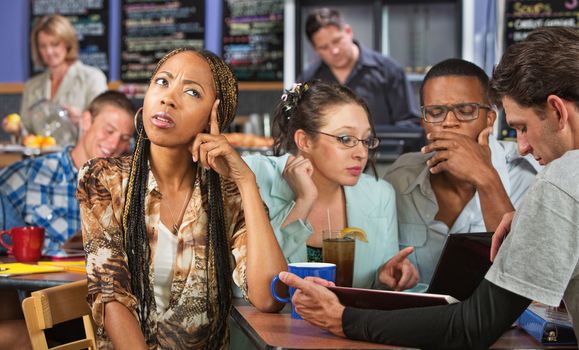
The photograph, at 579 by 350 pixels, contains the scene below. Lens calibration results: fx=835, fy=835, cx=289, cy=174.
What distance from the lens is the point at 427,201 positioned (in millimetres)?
2926

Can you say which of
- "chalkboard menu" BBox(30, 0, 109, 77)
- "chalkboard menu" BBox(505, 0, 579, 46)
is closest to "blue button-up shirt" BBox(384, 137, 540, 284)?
"chalkboard menu" BBox(505, 0, 579, 46)

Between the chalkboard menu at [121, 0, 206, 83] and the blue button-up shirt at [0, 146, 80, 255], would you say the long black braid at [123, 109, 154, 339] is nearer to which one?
the blue button-up shirt at [0, 146, 80, 255]

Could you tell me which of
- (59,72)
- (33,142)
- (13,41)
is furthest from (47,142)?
(13,41)

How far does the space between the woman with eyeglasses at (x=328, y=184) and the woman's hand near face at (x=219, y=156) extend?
17.2 inches

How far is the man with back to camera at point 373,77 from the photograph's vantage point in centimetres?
586

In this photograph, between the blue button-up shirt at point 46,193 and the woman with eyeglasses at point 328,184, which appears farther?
the blue button-up shirt at point 46,193

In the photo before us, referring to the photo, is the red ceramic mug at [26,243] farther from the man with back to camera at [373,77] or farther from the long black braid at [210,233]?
the man with back to camera at [373,77]

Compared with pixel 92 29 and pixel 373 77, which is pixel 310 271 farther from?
pixel 92 29

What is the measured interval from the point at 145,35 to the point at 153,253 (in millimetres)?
5563

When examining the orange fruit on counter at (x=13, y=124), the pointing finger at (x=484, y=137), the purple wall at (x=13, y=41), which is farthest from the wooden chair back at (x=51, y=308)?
the purple wall at (x=13, y=41)

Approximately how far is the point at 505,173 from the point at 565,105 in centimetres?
137

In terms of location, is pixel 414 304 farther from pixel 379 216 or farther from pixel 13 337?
pixel 13 337

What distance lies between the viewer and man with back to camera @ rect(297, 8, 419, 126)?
5.86 metres

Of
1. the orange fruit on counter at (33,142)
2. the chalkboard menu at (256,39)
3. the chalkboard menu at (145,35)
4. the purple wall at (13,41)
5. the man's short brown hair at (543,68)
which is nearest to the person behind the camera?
the man's short brown hair at (543,68)
